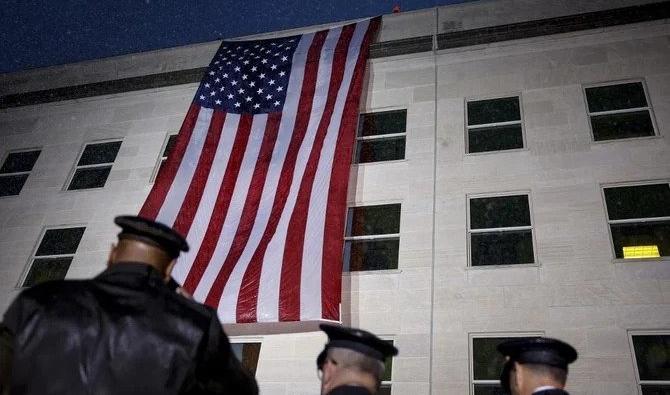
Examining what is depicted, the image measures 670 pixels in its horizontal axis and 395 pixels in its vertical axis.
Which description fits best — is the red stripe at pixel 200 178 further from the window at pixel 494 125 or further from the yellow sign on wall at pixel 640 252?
the yellow sign on wall at pixel 640 252

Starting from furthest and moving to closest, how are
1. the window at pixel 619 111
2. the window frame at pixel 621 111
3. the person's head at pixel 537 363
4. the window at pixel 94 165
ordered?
the window at pixel 94 165
the window at pixel 619 111
the window frame at pixel 621 111
the person's head at pixel 537 363

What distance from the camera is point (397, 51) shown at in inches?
503

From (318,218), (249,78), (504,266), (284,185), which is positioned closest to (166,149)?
(249,78)

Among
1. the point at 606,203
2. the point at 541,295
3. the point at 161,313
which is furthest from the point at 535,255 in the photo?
the point at 161,313

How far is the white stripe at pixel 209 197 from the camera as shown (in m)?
8.10

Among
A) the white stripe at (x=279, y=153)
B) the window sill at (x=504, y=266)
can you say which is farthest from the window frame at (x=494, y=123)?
the white stripe at (x=279, y=153)

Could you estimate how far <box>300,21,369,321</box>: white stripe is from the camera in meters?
7.05

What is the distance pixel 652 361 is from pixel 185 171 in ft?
27.9

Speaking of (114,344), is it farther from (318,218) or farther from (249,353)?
(249,353)

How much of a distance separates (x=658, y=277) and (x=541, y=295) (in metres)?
1.85

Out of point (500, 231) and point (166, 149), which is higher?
point (166, 149)

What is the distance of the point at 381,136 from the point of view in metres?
11.5

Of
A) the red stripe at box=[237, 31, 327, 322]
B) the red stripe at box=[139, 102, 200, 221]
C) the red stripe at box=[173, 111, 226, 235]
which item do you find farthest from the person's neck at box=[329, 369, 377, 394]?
the red stripe at box=[139, 102, 200, 221]

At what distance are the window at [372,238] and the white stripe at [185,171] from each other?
3344 mm
